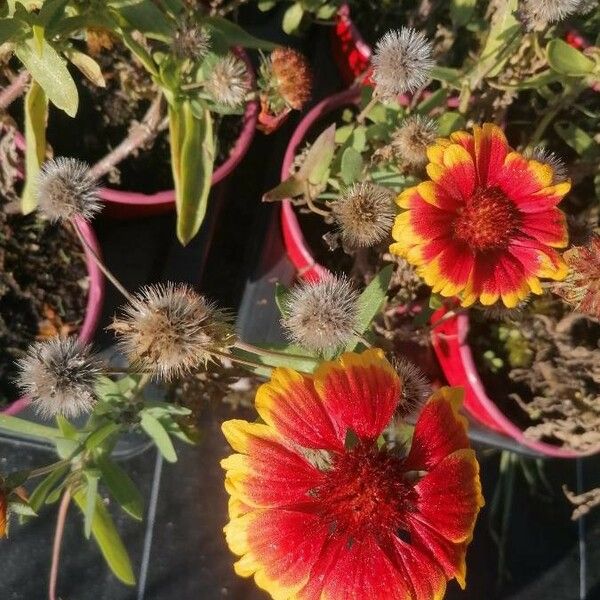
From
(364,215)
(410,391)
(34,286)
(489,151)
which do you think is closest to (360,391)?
(410,391)

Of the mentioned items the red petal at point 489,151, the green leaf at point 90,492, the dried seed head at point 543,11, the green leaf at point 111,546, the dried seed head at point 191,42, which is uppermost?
the dried seed head at point 191,42

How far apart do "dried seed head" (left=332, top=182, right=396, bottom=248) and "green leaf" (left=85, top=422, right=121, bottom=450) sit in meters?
0.46

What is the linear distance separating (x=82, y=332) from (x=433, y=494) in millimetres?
737

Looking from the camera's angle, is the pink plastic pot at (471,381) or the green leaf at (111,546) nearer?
the green leaf at (111,546)

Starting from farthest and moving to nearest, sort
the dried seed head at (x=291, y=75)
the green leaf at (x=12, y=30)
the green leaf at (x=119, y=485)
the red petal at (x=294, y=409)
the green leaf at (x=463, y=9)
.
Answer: the green leaf at (x=463, y=9) → the dried seed head at (x=291, y=75) → the green leaf at (x=119, y=485) → the green leaf at (x=12, y=30) → the red petal at (x=294, y=409)

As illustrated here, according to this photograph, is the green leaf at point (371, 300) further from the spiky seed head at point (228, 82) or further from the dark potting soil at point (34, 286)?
the dark potting soil at point (34, 286)

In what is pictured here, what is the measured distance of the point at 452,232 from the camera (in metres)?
1.06

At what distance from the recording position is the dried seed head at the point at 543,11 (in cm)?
112

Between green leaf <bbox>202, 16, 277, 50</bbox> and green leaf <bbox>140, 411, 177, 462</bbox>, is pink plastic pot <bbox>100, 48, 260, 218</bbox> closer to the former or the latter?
green leaf <bbox>202, 16, 277, 50</bbox>

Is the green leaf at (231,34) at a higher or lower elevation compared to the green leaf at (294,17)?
lower

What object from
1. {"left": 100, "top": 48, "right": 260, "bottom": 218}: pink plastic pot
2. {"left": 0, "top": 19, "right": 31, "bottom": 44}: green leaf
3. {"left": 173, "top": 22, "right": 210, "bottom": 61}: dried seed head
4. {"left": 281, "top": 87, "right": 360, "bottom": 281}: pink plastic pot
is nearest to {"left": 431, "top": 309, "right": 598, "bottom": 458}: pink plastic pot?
{"left": 281, "top": 87, "right": 360, "bottom": 281}: pink plastic pot

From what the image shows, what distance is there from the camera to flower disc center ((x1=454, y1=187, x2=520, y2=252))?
103 centimetres

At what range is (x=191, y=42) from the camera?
1.12 metres

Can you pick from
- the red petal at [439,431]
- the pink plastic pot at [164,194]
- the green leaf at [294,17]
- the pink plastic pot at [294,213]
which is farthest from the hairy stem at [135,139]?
the red petal at [439,431]
